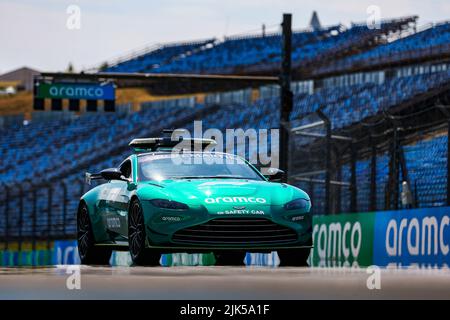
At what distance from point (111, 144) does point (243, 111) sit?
276 inches

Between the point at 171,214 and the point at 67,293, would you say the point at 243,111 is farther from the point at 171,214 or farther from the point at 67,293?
the point at 67,293

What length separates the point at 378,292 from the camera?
7.77m

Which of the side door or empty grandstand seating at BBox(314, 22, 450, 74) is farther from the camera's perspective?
empty grandstand seating at BBox(314, 22, 450, 74)

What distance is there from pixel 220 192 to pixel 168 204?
567 mm

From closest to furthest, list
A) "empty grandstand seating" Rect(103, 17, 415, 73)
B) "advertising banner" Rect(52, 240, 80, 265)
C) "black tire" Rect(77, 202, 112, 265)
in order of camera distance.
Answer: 1. "black tire" Rect(77, 202, 112, 265)
2. "advertising banner" Rect(52, 240, 80, 265)
3. "empty grandstand seating" Rect(103, 17, 415, 73)

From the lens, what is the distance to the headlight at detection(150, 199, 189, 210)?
1253cm

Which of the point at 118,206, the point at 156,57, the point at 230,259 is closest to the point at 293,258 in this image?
the point at 118,206

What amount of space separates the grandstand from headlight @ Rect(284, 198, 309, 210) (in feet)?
26.2

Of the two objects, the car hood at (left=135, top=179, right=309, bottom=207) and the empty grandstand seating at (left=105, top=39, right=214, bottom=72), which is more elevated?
the empty grandstand seating at (left=105, top=39, right=214, bottom=72)

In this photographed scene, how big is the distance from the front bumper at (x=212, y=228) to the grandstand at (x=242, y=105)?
8.37m

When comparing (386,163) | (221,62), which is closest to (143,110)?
(221,62)

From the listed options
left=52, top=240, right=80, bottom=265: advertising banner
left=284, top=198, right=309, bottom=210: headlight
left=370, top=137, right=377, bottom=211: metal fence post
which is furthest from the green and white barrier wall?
left=52, top=240, right=80, bottom=265: advertising banner

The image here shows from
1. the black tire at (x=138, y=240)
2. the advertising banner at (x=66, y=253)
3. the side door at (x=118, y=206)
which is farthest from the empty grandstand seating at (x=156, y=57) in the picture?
the black tire at (x=138, y=240)

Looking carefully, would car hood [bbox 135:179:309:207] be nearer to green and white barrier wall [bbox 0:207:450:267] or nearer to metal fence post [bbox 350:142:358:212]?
green and white barrier wall [bbox 0:207:450:267]
